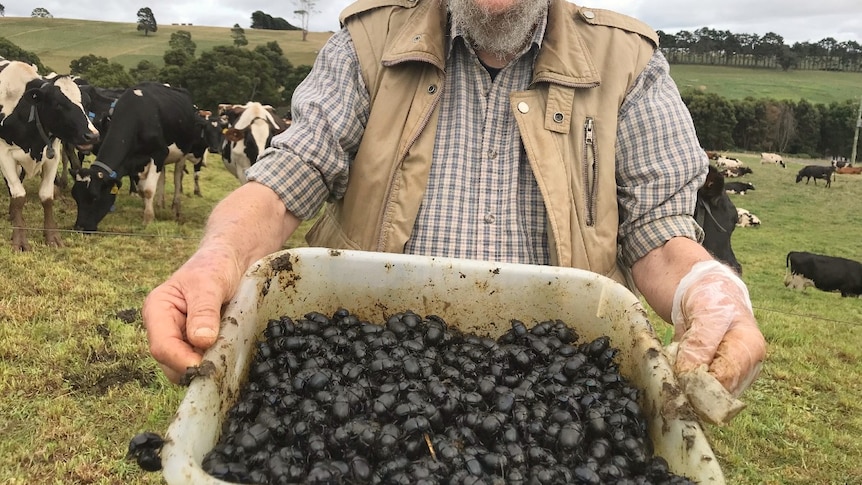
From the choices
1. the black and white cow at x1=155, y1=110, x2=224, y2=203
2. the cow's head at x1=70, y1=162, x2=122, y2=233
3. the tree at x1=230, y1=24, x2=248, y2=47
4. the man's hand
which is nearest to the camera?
the man's hand

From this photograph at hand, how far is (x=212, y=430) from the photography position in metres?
1.27

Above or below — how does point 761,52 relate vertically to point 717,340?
above

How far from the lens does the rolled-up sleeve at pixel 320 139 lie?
2219 mm

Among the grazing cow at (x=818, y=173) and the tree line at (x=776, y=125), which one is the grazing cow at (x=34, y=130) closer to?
the grazing cow at (x=818, y=173)

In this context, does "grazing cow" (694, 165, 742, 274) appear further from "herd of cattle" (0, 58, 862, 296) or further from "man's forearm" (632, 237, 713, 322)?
"man's forearm" (632, 237, 713, 322)

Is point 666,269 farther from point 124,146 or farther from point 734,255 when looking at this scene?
point 734,255

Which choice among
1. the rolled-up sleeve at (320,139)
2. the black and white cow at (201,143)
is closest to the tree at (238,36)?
the black and white cow at (201,143)

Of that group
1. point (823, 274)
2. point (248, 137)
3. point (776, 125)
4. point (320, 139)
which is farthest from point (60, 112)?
point (776, 125)

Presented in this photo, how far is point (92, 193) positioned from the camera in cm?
810

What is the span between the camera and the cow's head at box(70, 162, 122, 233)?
26.6 ft

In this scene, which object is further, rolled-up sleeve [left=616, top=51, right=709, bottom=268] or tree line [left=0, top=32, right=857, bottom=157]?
tree line [left=0, top=32, right=857, bottom=157]

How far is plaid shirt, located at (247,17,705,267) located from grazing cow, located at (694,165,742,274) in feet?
16.5

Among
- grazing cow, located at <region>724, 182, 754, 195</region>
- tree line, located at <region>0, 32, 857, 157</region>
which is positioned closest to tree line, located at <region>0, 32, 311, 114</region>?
tree line, located at <region>0, 32, 857, 157</region>

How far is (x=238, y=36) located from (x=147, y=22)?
5.63 metres
